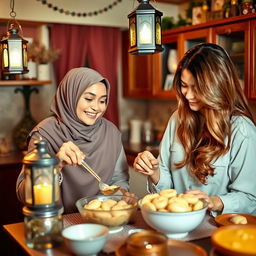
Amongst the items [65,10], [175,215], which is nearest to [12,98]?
[65,10]

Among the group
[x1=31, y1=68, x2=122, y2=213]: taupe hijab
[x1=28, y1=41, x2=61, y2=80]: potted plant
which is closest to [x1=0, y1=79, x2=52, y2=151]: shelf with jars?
[x1=28, y1=41, x2=61, y2=80]: potted plant

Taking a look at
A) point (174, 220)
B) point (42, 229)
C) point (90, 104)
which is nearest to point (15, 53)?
point (90, 104)

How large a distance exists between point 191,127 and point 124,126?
265 cm

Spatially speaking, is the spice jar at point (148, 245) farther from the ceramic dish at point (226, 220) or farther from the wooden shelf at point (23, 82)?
the wooden shelf at point (23, 82)

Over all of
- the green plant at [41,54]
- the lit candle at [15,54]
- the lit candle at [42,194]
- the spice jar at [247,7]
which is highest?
the spice jar at [247,7]

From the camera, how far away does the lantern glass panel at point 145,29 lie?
1864 mm

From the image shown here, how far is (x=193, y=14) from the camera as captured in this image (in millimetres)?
3629

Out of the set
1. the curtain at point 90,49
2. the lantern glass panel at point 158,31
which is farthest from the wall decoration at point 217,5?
the lantern glass panel at point 158,31

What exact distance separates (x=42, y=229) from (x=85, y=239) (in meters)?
0.23

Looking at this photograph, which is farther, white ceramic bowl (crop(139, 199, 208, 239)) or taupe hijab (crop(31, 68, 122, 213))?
taupe hijab (crop(31, 68, 122, 213))

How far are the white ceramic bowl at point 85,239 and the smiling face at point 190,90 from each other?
3.02ft

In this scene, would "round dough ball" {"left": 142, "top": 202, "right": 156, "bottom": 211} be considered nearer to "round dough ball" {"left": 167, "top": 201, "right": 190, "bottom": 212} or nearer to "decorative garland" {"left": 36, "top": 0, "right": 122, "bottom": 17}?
"round dough ball" {"left": 167, "top": 201, "right": 190, "bottom": 212}

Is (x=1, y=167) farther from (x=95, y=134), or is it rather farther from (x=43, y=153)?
(x=43, y=153)

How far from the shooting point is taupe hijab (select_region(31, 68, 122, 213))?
238 centimetres
